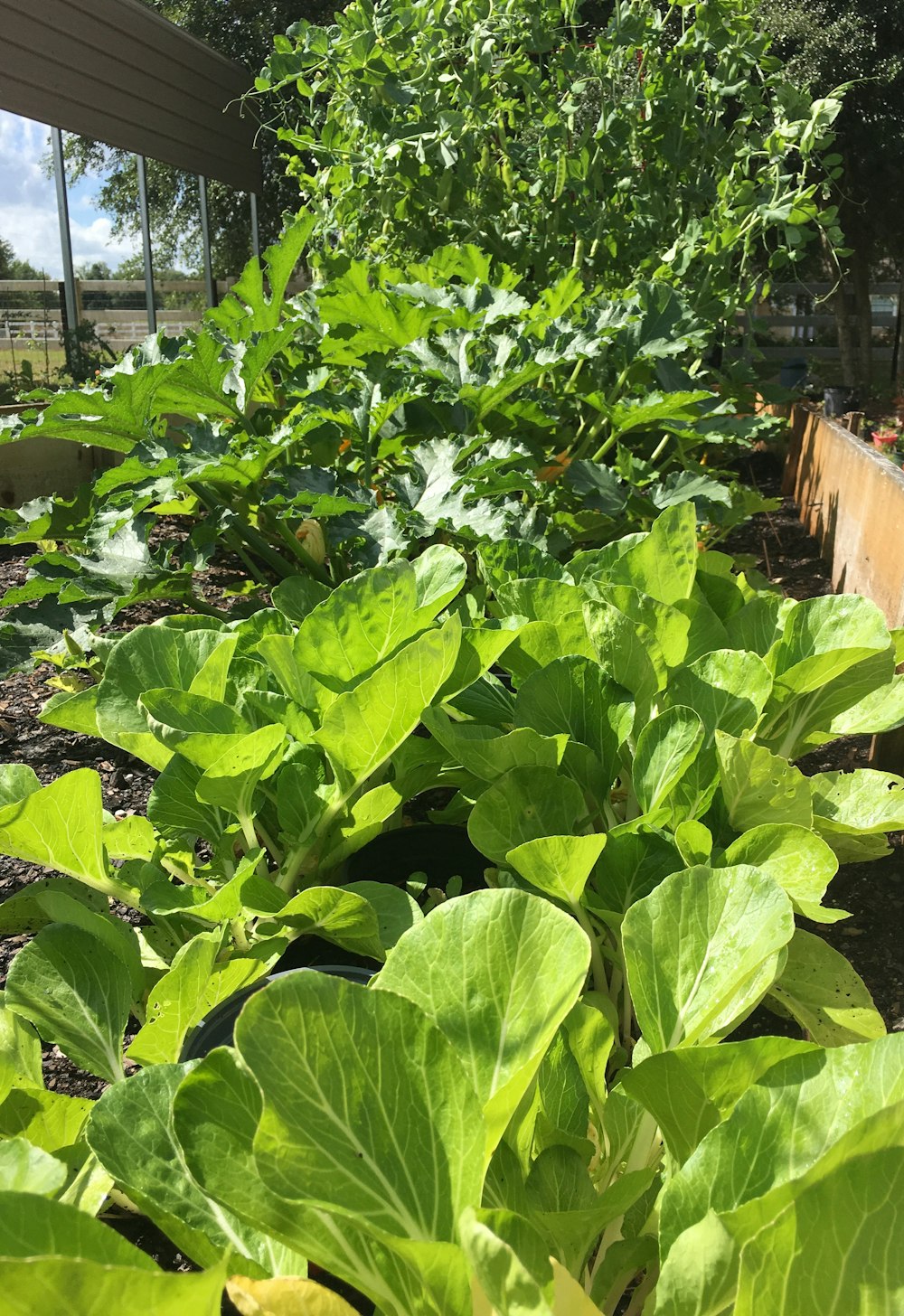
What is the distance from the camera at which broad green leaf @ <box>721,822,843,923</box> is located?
3.31 feet

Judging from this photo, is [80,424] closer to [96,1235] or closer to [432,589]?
[432,589]

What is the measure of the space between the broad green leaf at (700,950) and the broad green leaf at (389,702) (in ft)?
1.11

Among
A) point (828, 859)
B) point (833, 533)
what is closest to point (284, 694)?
point (828, 859)

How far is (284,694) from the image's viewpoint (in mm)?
1324

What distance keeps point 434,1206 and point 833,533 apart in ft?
11.9

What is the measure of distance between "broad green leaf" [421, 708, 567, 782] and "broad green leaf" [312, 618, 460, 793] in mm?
55

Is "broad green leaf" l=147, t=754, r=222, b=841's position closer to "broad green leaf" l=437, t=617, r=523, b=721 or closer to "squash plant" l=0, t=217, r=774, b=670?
"broad green leaf" l=437, t=617, r=523, b=721

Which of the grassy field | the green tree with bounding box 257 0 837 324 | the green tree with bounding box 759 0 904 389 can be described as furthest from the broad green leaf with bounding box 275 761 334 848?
the green tree with bounding box 759 0 904 389

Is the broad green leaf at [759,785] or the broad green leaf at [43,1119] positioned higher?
the broad green leaf at [759,785]

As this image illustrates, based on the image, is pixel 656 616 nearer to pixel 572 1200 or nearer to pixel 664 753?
pixel 664 753

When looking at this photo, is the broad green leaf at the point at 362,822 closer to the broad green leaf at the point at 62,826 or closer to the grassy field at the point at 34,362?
the broad green leaf at the point at 62,826

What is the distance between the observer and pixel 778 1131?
63cm

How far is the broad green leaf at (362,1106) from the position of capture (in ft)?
1.96

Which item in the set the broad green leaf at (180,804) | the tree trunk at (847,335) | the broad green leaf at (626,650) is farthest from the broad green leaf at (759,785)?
the tree trunk at (847,335)
